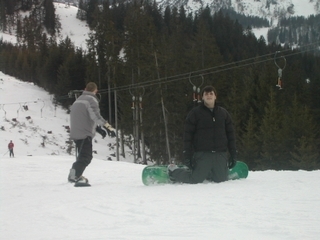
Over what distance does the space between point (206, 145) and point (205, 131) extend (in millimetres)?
253

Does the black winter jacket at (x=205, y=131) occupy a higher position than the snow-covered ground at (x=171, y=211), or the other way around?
the black winter jacket at (x=205, y=131)

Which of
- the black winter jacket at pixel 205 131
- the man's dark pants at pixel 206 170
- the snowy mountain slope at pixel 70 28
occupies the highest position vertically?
the snowy mountain slope at pixel 70 28

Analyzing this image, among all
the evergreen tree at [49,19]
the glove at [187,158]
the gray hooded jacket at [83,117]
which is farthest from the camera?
the evergreen tree at [49,19]

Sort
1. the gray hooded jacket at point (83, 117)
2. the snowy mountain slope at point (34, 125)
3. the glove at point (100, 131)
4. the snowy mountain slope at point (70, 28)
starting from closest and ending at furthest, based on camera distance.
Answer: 1. the gray hooded jacket at point (83, 117)
2. the glove at point (100, 131)
3. the snowy mountain slope at point (34, 125)
4. the snowy mountain slope at point (70, 28)

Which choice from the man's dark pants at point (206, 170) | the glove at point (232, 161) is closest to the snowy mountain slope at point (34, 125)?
the man's dark pants at point (206, 170)

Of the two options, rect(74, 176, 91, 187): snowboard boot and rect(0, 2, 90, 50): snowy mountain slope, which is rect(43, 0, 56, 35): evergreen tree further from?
rect(74, 176, 91, 187): snowboard boot

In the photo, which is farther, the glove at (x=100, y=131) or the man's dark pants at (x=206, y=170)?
the glove at (x=100, y=131)

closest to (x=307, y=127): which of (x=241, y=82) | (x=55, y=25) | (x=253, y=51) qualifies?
(x=241, y=82)

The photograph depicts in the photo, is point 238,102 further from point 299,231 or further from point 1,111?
point 299,231

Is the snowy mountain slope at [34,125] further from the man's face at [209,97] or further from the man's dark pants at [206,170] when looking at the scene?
the man's face at [209,97]

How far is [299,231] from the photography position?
3.80 metres

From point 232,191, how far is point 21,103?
1585 inches

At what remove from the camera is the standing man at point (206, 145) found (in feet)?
22.9

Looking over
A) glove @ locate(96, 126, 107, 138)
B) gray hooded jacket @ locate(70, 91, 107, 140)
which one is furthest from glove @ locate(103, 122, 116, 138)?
glove @ locate(96, 126, 107, 138)
